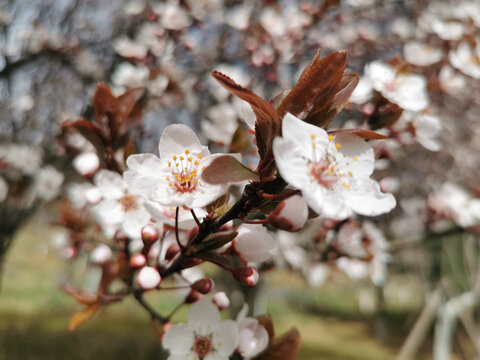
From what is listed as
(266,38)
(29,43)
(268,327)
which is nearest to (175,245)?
(268,327)

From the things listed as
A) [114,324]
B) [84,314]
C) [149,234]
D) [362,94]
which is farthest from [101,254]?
[114,324]

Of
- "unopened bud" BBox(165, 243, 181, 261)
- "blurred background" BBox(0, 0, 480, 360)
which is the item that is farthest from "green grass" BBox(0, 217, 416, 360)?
"unopened bud" BBox(165, 243, 181, 261)

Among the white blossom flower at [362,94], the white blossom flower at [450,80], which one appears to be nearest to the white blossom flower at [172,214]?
the white blossom flower at [362,94]

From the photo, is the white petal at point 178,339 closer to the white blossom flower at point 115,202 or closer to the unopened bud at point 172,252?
the unopened bud at point 172,252

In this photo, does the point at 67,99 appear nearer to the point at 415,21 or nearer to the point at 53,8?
the point at 53,8

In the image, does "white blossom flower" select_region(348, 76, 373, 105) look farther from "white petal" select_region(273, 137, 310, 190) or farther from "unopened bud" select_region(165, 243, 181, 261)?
"unopened bud" select_region(165, 243, 181, 261)
